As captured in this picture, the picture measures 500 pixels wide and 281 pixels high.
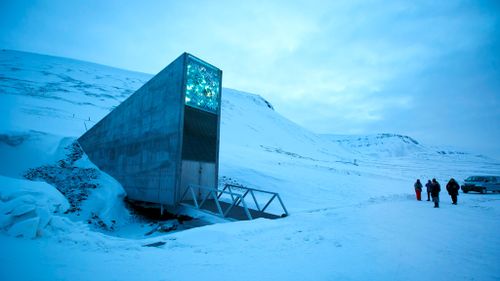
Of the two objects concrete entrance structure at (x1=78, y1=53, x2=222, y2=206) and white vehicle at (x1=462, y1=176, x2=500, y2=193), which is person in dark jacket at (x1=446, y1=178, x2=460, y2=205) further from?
concrete entrance structure at (x1=78, y1=53, x2=222, y2=206)

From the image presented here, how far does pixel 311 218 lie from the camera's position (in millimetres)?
8828

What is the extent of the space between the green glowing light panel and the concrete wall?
1.41ft

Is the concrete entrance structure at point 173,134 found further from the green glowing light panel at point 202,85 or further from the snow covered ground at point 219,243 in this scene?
the snow covered ground at point 219,243

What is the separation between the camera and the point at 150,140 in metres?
12.6

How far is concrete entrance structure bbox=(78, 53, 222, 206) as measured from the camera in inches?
430

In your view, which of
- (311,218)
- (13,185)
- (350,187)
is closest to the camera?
(13,185)

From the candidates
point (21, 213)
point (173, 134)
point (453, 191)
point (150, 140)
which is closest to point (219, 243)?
point (21, 213)

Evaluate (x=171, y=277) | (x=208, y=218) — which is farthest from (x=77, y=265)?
(x=208, y=218)

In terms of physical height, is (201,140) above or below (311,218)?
above

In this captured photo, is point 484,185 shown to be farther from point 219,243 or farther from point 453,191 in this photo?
point 219,243

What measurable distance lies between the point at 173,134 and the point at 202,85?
286 cm

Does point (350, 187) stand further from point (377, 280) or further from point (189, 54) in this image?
point (377, 280)

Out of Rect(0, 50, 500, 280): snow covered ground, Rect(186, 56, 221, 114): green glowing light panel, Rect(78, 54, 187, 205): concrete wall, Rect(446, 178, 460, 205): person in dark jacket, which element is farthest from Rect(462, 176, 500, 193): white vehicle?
Rect(78, 54, 187, 205): concrete wall

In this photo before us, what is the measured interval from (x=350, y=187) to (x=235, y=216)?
535 inches
